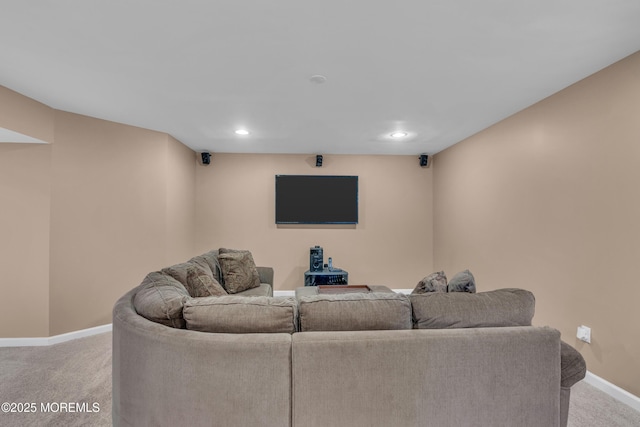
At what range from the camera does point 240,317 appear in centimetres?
134

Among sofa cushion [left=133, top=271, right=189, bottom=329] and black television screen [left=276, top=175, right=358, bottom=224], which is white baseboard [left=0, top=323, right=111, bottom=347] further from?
black television screen [left=276, top=175, right=358, bottom=224]

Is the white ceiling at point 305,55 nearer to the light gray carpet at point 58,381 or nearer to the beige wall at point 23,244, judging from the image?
the beige wall at point 23,244

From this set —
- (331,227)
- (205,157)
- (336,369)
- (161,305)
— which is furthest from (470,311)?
(205,157)

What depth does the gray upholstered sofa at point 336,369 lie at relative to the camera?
123 centimetres

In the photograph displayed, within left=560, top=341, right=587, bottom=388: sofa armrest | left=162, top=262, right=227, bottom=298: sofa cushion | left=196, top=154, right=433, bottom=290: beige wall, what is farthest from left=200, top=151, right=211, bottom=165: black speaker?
left=560, top=341, right=587, bottom=388: sofa armrest

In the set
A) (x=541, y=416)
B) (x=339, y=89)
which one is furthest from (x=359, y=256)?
(x=541, y=416)

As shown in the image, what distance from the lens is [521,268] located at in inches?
118

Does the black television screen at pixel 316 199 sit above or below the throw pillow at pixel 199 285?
above

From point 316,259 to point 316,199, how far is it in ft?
3.27

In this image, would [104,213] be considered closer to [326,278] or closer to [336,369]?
[326,278]

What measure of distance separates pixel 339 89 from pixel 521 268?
261cm

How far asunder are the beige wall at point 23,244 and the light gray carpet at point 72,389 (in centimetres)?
28

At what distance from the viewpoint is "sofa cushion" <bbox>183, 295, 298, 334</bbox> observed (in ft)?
4.36

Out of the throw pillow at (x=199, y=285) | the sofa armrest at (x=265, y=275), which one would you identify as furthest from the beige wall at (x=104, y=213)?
the throw pillow at (x=199, y=285)
